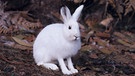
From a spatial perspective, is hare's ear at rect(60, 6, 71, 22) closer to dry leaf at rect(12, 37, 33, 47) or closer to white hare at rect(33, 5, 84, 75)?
white hare at rect(33, 5, 84, 75)

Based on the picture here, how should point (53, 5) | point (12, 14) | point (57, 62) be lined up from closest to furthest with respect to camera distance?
point (57, 62) → point (12, 14) → point (53, 5)

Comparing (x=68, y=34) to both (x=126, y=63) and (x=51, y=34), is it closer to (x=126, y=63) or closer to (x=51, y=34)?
(x=51, y=34)

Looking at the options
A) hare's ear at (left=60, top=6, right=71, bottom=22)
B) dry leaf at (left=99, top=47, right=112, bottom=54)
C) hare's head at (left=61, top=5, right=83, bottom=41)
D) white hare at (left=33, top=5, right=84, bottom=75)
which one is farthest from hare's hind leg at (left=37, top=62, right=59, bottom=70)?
dry leaf at (left=99, top=47, right=112, bottom=54)

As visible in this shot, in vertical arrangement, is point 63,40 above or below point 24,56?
above

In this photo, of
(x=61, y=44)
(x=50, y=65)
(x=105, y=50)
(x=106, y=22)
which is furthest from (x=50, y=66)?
(x=106, y=22)

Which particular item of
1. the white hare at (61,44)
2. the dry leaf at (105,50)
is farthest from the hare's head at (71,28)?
the dry leaf at (105,50)

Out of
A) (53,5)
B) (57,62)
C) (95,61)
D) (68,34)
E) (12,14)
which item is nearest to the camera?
(68,34)

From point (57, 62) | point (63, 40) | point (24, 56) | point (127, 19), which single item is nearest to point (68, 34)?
point (63, 40)
